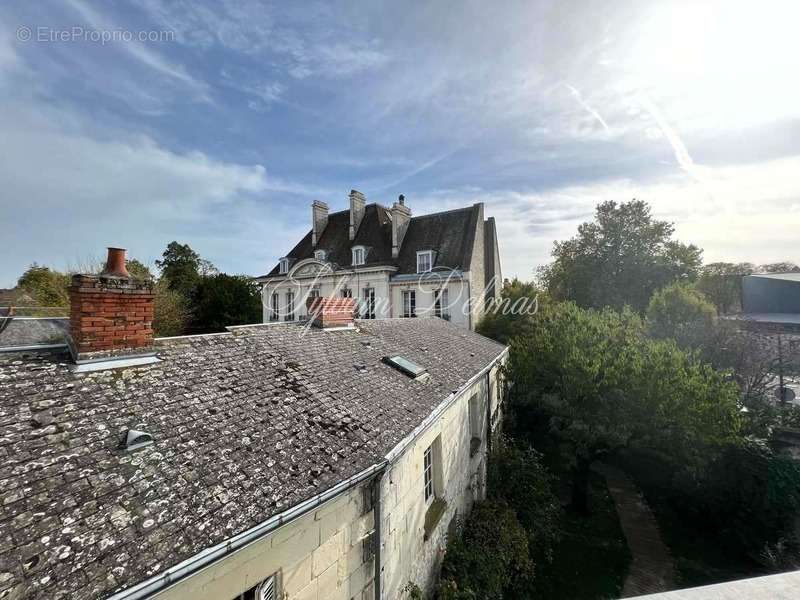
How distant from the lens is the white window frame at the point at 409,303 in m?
24.6

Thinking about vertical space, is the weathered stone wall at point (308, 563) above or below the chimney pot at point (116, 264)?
below

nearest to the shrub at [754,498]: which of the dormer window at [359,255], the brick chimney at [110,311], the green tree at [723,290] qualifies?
the brick chimney at [110,311]

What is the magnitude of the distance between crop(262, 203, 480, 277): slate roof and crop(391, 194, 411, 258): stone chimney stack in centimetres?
36

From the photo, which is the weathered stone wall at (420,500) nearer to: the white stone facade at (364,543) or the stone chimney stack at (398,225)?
the white stone facade at (364,543)

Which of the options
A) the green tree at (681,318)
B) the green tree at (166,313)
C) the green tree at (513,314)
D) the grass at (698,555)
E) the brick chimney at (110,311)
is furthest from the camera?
the green tree at (513,314)

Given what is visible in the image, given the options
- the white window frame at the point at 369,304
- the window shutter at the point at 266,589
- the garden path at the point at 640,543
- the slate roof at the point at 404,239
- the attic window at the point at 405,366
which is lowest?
the garden path at the point at 640,543

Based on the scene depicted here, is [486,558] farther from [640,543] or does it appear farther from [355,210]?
[355,210]

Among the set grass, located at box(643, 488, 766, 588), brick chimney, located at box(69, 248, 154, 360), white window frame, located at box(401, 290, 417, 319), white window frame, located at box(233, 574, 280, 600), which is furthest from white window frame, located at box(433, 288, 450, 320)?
white window frame, located at box(233, 574, 280, 600)

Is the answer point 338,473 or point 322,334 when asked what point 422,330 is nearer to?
point 322,334

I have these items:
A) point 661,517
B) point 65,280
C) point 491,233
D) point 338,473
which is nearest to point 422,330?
point 338,473

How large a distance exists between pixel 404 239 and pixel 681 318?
18.6 metres

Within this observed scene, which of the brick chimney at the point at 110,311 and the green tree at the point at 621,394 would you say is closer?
the brick chimney at the point at 110,311

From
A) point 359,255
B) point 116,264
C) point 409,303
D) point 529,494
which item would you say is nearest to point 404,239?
point 359,255

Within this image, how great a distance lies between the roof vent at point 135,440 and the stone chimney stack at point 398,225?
76.2ft
